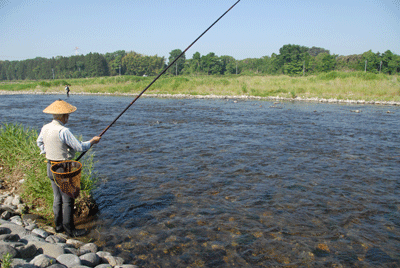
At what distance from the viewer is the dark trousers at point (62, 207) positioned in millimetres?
3932

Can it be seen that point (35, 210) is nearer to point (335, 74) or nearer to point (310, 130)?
point (310, 130)

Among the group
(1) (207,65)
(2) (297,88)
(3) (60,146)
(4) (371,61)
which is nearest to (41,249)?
(3) (60,146)

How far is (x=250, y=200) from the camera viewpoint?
539 cm

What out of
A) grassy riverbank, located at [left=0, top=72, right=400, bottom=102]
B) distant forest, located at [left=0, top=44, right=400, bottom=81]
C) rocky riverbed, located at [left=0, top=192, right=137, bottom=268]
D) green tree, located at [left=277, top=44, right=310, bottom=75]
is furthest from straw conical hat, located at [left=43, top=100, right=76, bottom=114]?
green tree, located at [left=277, top=44, right=310, bottom=75]

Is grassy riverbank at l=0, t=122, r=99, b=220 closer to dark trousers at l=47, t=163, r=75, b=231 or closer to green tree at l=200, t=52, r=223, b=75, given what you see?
dark trousers at l=47, t=163, r=75, b=231

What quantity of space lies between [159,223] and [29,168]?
2.89 m

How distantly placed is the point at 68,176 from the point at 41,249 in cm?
86

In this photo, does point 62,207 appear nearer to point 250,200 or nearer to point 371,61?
point 250,200

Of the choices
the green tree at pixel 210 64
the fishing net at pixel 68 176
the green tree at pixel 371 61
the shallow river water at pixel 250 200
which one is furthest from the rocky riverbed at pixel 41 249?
the green tree at pixel 210 64

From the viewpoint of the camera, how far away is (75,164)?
3896 mm

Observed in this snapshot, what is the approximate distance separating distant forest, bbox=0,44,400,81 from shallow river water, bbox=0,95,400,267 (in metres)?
59.8

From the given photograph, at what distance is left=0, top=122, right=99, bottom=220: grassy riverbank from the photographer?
4695mm

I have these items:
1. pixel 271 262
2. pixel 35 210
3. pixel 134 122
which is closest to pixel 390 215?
pixel 271 262

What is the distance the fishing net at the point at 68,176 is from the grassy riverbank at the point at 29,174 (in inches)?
37.3
